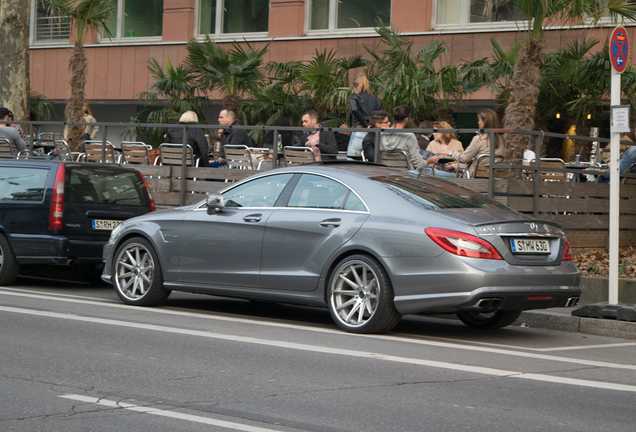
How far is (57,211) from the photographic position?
1120 centimetres

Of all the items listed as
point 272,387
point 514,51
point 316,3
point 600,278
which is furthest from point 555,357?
point 316,3

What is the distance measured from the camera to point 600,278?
10523 mm

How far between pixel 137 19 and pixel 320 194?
20625 millimetres

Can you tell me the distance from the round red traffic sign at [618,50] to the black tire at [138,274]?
16.5 feet

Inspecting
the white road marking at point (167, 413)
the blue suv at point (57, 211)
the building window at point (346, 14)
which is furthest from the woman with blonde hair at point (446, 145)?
the white road marking at point (167, 413)

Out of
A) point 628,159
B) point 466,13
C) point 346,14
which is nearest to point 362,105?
point 628,159

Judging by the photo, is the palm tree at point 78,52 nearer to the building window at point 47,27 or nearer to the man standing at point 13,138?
the man standing at point 13,138

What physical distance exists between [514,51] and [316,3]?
7.58 m

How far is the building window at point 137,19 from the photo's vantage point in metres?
27.4

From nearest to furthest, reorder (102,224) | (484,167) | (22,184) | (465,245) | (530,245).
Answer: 1. (465,245)
2. (530,245)
3. (102,224)
4. (22,184)
5. (484,167)

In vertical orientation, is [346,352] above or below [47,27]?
below

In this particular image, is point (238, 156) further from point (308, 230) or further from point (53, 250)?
point (308, 230)

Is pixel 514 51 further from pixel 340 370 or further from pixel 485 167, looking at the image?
pixel 340 370

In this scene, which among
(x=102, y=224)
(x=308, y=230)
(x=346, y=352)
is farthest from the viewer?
(x=102, y=224)
